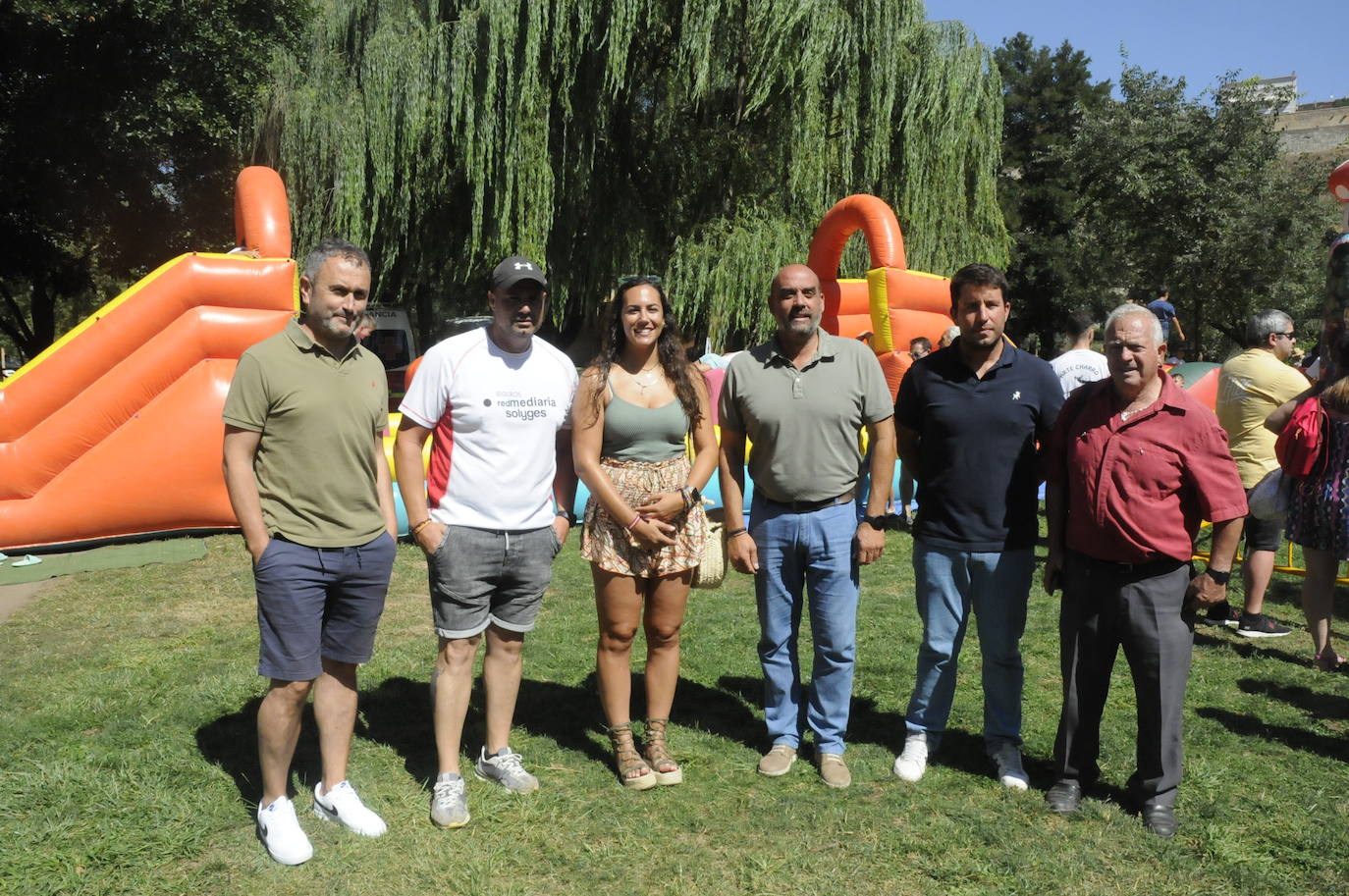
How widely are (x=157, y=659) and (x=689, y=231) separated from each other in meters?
9.11

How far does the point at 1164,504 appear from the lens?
10.8ft

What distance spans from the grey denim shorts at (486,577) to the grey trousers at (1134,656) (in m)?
1.86

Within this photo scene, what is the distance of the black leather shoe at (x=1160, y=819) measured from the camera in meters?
3.36

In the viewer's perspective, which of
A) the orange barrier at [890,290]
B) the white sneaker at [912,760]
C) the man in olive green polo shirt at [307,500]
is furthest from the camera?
the orange barrier at [890,290]

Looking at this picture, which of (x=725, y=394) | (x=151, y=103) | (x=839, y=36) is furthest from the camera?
(x=151, y=103)

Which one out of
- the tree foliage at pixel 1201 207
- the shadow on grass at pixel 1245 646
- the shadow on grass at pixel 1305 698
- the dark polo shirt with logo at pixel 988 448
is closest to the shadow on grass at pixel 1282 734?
the shadow on grass at pixel 1305 698

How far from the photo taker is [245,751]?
4012 mm

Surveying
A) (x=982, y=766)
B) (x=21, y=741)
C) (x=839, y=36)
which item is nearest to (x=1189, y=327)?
(x=839, y=36)

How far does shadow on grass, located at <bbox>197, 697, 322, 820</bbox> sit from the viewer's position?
371cm

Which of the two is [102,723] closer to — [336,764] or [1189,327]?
[336,764]

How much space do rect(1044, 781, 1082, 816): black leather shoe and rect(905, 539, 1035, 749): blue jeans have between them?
0.86 feet

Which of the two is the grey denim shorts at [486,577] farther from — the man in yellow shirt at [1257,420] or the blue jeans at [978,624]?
the man in yellow shirt at [1257,420]

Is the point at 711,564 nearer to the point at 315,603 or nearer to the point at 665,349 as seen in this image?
the point at 665,349

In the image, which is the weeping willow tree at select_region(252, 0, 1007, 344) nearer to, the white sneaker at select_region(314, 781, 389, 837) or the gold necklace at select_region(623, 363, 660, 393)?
the gold necklace at select_region(623, 363, 660, 393)
